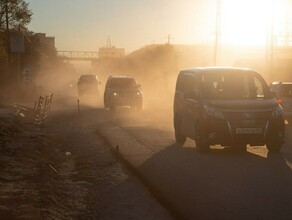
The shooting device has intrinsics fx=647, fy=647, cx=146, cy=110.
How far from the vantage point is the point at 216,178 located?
1102 cm

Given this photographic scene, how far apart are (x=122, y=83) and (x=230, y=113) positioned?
924 inches

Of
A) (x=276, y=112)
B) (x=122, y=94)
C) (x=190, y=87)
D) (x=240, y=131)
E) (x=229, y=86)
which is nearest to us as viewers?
(x=240, y=131)

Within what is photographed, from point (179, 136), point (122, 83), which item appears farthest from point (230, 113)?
point (122, 83)

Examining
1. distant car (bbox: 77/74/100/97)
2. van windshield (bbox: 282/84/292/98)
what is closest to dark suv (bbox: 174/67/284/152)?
van windshield (bbox: 282/84/292/98)

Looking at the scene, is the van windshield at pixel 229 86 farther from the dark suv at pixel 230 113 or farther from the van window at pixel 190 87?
the van window at pixel 190 87

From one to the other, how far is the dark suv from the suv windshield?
21.4 m

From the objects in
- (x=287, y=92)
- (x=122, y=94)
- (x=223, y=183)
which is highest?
(x=287, y=92)

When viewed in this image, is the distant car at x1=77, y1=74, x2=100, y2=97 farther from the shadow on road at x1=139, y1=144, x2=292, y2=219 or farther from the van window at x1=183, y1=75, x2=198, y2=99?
the shadow on road at x1=139, y1=144, x2=292, y2=219

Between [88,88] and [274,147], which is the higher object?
[274,147]

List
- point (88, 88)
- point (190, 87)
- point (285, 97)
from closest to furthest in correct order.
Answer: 1. point (190, 87)
2. point (285, 97)
3. point (88, 88)

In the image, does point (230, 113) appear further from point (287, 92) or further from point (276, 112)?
point (287, 92)

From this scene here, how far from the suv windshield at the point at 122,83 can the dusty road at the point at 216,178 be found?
19.3 metres

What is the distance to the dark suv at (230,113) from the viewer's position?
47.4 feet

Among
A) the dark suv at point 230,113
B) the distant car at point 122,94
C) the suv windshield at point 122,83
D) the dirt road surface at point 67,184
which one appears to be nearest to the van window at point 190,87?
the dark suv at point 230,113
